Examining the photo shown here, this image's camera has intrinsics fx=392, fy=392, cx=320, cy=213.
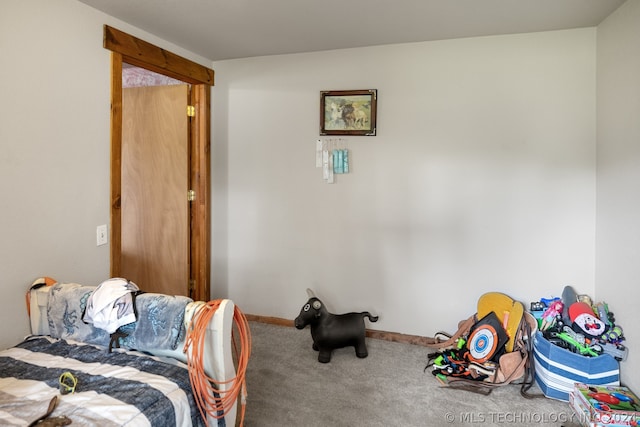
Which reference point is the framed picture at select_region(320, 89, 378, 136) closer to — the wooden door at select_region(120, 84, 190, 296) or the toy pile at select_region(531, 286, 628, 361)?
the wooden door at select_region(120, 84, 190, 296)

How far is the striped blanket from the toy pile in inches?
80.4

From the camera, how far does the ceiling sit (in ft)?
7.57

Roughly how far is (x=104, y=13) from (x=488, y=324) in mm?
3159

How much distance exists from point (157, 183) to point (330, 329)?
1.93 meters

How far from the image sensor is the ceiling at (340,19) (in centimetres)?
231

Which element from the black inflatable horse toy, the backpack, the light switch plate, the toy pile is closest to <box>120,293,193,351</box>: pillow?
the light switch plate

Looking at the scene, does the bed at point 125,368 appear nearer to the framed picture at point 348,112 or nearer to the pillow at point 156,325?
the pillow at point 156,325

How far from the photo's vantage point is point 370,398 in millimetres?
2309

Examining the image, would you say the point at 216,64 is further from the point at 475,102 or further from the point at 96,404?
the point at 96,404

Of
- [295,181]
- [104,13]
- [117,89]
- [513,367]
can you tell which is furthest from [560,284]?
[104,13]

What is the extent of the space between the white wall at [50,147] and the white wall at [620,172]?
3.08 m

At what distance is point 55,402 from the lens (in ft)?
4.37

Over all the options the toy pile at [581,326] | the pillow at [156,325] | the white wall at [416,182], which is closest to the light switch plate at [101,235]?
the pillow at [156,325]

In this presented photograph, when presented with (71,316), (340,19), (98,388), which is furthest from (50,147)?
(340,19)
